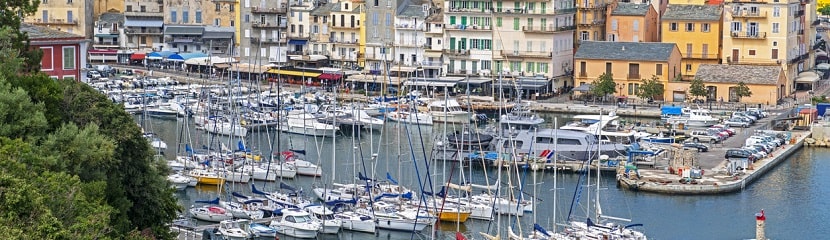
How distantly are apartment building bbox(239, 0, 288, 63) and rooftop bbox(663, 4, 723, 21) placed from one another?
1922 cm

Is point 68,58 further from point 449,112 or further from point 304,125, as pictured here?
point 449,112

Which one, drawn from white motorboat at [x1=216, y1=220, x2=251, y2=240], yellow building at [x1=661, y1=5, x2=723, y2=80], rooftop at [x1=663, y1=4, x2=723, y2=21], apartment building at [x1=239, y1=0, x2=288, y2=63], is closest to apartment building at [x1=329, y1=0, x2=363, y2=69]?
apartment building at [x1=239, y1=0, x2=288, y2=63]

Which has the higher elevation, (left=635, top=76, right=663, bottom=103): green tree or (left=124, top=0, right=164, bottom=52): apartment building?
(left=124, top=0, right=164, bottom=52): apartment building

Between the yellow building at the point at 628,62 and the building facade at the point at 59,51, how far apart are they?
3548cm

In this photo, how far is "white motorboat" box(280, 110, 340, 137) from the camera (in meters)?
60.2

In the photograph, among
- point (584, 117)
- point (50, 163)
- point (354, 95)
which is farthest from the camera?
point (354, 95)

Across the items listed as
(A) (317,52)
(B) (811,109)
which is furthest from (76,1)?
(B) (811,109)

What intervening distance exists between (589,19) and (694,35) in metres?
5.11

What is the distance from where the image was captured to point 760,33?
68.7 metres

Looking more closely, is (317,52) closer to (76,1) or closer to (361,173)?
(76,1)

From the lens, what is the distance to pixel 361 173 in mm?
48656

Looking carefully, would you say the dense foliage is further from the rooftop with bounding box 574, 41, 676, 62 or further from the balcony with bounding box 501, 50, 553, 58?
the balcony with bounding box 501, 50, 553, 58

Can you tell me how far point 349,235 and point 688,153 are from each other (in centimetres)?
1447

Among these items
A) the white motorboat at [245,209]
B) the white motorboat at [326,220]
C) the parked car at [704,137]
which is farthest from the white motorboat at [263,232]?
the parked car at [704,137]
